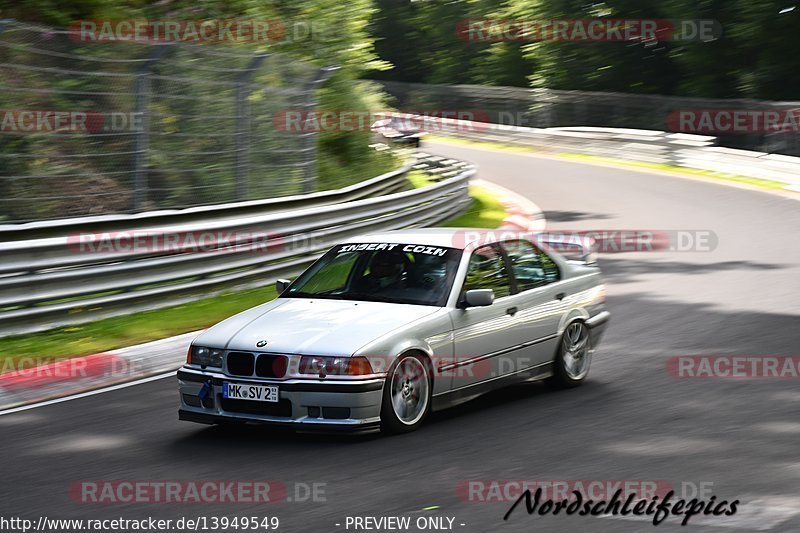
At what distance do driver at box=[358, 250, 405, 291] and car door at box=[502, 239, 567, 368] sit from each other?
35.6 inches

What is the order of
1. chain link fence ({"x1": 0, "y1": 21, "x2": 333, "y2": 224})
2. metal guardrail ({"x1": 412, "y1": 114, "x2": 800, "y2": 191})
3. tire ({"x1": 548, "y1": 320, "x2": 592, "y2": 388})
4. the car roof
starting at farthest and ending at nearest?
metal guardrail ({"x1": 412, "y1": 114, "x2": 800, "y2": 191})
chain link fence ({"x1": 0, "y1": 21, "x2": 333, "y2": 224})
tire ({"x1": 548, "y1": 320, "x2": 592, "y2": 388})
the car roof

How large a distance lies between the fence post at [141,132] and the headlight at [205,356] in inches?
227

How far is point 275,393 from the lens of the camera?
7.23 metres

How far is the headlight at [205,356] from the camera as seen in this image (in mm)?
7510

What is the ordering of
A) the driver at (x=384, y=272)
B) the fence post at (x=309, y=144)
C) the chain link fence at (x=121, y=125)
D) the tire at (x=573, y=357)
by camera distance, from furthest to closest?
the fence post at (x=309, y=144), the chain link fence at (x=121, y=125), the tire at (x=573, y=357), the driver at (x=384, y=272)

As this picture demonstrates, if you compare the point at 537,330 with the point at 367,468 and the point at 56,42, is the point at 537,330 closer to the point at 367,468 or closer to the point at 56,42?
the point at 367,468

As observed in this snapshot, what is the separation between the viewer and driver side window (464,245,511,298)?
8367 millimetres

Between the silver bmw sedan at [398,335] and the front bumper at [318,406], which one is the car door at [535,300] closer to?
the silver bmw sedan at [398,335]

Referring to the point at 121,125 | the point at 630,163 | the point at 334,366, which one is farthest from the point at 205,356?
the point at 630,163

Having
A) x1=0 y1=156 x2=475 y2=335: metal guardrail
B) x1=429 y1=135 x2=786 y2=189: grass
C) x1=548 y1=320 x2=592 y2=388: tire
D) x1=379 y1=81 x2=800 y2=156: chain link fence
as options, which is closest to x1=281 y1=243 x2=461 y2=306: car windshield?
x1=548 y1=320 x2=592 y2=388: tire

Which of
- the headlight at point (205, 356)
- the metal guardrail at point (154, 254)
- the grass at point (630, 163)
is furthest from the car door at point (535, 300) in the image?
the grass at point (630, 163)

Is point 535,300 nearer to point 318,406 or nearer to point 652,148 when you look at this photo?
point 318,406

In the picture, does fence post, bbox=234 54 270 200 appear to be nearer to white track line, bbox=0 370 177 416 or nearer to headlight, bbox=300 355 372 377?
white track line, bbox=0 370 177 416

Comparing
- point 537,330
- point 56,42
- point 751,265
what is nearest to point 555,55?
point 751,265
